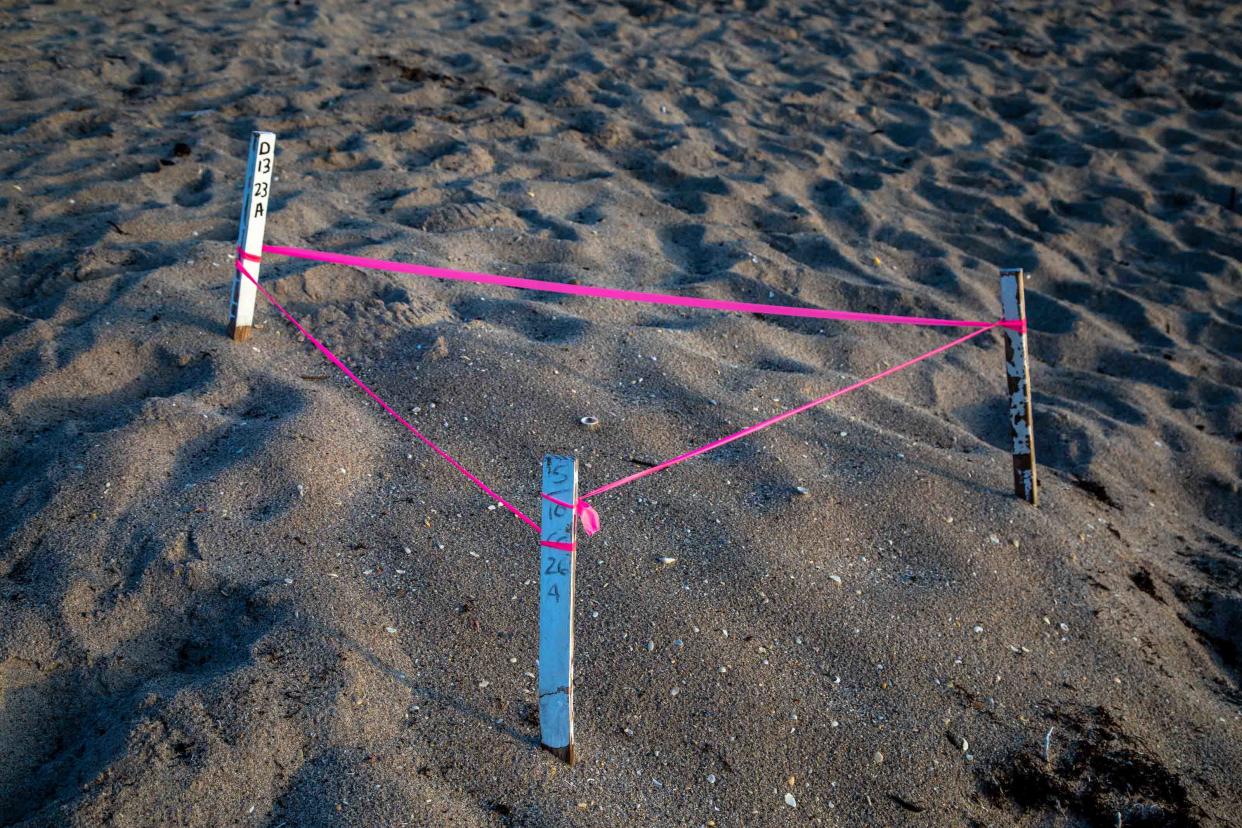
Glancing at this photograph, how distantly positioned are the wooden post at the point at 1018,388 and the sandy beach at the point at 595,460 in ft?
0.35

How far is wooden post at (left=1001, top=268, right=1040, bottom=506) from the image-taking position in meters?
2.91

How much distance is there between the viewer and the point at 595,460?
116 inches

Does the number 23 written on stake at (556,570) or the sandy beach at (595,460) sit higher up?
the number 23 written on stake at (556,570)

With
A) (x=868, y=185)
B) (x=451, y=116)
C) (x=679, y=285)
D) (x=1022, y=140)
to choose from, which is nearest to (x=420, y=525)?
(x=679, y=285)

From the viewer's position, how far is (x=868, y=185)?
5254mm

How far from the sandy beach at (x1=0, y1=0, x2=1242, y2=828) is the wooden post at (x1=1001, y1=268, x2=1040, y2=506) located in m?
0.11

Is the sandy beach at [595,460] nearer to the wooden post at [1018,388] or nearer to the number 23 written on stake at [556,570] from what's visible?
the wooden post at [1018,388]

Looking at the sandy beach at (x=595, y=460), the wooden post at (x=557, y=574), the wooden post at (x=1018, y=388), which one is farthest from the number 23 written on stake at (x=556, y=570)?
the wooden post at (x=1018, y=388)

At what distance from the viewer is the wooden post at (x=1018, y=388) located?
2.91 m

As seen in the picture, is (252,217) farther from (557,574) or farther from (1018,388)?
(1018,388)

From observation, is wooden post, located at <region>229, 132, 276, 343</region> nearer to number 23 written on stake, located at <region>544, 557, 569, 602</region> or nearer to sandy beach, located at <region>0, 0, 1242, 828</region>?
sandy beach, located at <region>0, 0, 1242, 828</region>

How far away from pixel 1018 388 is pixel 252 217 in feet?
8.62

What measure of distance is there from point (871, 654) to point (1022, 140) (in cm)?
471

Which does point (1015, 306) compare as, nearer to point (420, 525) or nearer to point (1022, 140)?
point (420, 525)
